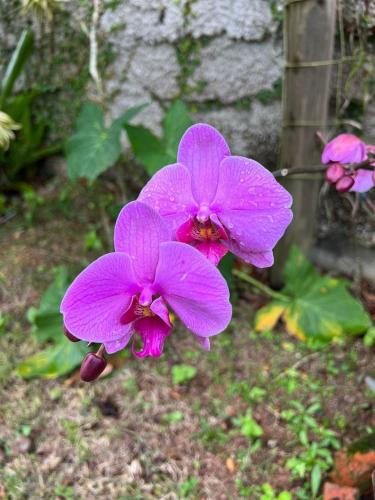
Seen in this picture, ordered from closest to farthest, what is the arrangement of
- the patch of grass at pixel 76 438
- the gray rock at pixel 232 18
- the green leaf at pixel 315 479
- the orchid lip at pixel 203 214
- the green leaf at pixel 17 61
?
the orchid lip at pixel 203 214, the green leaf at pixel 315 479, the patch of grass at pixel 76 438, the gray rock at pixel 232 18, the green leaf at pixel 17 61

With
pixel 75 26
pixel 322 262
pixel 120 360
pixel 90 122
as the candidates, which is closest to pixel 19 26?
pixel 75 26

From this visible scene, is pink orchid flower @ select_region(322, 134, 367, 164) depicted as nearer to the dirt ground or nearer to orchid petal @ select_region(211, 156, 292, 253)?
orchid petal @ select_region(211, 156, 292, 253)

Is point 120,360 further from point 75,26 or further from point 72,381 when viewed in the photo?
point 75,26

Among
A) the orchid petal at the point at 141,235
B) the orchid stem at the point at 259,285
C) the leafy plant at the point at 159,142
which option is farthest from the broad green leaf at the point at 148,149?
the orchid petal at the point at 141,235

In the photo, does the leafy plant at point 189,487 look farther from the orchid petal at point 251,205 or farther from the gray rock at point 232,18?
the gray rock at point 232,18

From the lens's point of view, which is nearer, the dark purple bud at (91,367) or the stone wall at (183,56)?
the dark purple bud at (91,367)

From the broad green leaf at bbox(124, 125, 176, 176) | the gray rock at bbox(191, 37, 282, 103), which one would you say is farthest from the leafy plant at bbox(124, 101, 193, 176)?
the gray rock at bbox(191, 37, 282, 103)

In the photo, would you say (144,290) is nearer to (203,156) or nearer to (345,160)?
(203,156)
